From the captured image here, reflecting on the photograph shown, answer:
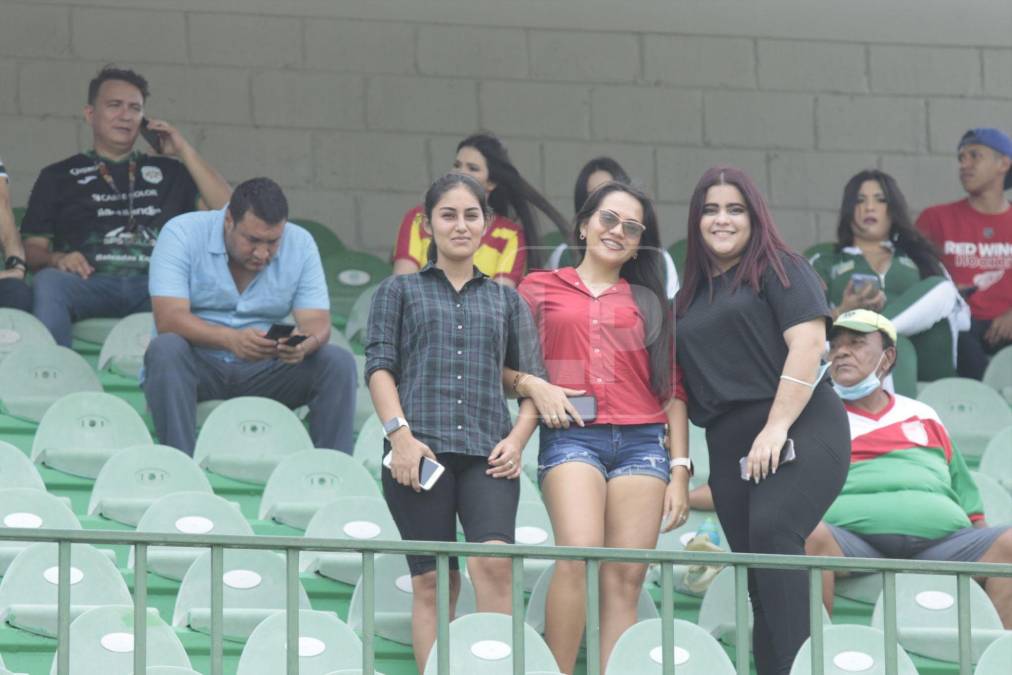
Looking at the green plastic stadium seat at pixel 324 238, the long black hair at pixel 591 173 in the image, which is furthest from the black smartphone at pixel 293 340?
the green plastic stadium seat at pixel 324 238

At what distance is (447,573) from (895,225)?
3.10 meters

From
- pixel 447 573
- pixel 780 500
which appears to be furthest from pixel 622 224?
pixel 447 573

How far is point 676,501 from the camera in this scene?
15.2 ft

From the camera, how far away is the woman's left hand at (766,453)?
4.47 m

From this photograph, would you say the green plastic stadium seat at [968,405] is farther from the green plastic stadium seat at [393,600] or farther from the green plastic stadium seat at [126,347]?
the green plastic stadium seat at [126,347]

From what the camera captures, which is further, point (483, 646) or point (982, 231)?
point (982, 231)

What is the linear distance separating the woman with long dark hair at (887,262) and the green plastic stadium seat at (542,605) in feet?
6.70

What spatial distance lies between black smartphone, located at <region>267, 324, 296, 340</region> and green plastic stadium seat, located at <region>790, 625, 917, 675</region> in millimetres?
1966

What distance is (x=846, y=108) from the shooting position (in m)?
8.59

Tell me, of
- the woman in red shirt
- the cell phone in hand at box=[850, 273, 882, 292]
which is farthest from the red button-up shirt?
the cell phone in hand at box=[850, 273, 882, 292]

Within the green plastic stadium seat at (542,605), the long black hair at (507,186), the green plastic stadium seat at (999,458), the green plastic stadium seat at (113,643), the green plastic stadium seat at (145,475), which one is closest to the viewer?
the green plastic stadium seat at (113,643)

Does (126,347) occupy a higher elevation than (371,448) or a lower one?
higher

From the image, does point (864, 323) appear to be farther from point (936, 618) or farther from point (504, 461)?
point (504, 461)

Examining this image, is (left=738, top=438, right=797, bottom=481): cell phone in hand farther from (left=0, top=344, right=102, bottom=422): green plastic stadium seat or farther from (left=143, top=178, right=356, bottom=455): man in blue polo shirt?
(left=0, top=344, right=102, bottom=422): green plastic stadium seat
